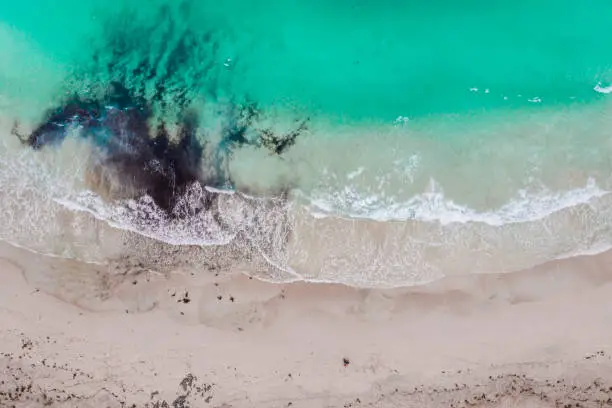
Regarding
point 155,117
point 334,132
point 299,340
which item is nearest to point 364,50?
point 334,132

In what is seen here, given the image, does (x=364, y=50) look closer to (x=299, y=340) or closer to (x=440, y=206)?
(x=440, y=206)

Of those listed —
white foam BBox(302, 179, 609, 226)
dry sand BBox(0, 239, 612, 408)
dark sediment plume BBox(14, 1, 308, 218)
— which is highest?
dark sediment plume BBox(14, 1, 308, 218)

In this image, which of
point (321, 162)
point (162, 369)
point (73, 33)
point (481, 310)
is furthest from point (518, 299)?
point (73, 33)

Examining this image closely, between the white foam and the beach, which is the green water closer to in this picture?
the beach

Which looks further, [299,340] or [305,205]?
[305,205]

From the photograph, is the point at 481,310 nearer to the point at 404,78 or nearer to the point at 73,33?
the point at 404,78

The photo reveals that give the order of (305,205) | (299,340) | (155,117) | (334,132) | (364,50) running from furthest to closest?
(364,50)
(155,117)
(334,132)
(305,205)
(299,340)

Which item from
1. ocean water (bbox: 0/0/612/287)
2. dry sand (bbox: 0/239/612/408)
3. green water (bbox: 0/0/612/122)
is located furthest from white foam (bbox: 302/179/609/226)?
green water (bbox: 0/0/612/122)
